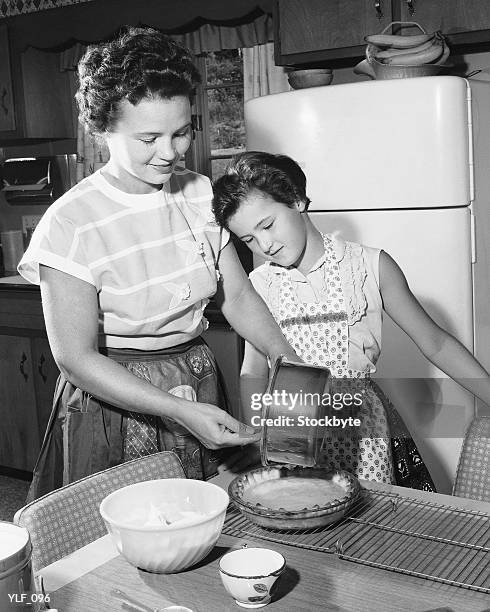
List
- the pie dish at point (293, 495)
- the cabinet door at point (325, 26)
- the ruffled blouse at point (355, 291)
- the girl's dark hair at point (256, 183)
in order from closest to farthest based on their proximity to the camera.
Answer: the pie dish at point (293, 495), the girl's dark hair at point (256, 183), the ruffled blouse at point (355, 291), the cabinet door at point (325, 26)

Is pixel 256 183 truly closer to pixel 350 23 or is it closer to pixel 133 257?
pixel 133 257

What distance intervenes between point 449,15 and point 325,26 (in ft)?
1.55

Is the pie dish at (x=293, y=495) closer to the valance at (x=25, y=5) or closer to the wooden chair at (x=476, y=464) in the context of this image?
the wooden chair at (x=476, y=464)

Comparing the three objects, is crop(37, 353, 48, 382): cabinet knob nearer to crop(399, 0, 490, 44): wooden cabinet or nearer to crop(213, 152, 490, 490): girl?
crop(213, 152, 490, 490): girl

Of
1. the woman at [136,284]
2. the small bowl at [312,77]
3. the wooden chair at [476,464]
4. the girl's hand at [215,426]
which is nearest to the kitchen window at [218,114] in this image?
the small bowl at [312,77]

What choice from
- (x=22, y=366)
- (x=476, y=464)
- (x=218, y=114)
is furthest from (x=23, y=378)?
(x=476, y=464)

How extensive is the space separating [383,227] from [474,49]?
88cm

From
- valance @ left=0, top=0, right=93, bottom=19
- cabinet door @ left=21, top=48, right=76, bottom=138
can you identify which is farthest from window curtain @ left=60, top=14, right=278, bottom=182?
cabinet door @ left=21, top=48, right=76, bottom=138

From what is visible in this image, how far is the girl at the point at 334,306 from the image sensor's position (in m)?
1.93

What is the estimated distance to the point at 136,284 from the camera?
167cm

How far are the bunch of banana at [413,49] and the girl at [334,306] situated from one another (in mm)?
900

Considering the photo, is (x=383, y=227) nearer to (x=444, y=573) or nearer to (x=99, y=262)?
(x=99, y=262)

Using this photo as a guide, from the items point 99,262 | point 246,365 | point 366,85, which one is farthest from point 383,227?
point 99,262

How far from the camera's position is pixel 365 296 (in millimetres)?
2033
